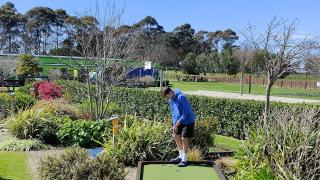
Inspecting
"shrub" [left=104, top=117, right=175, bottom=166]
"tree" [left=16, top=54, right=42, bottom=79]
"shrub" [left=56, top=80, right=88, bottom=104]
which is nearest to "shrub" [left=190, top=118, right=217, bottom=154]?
"shrub" [left=104, top=117, right=175, bottom=166]

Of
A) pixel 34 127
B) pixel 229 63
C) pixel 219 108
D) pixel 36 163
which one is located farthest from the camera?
pixel 229 63

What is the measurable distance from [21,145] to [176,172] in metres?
6.38

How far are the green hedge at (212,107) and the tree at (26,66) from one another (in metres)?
27.2

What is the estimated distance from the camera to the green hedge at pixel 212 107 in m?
17.0

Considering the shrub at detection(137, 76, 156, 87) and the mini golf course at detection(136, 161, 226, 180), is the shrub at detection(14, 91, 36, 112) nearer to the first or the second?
the mini golf course at detection(136, 161, 226, 180)

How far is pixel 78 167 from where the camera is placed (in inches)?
283

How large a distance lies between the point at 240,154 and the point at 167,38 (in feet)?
289

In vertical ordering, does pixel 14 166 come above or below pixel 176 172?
below

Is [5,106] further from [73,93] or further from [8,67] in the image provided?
[8,67]

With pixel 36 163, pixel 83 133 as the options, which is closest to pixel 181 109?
pixel 36 163

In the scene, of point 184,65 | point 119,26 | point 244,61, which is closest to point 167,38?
point 184,65

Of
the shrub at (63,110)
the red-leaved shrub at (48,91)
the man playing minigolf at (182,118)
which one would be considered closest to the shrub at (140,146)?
the man playing minigolf at (182,118)

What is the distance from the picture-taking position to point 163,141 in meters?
11.6

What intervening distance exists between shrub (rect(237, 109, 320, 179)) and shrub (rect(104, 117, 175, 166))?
340 centimetres
